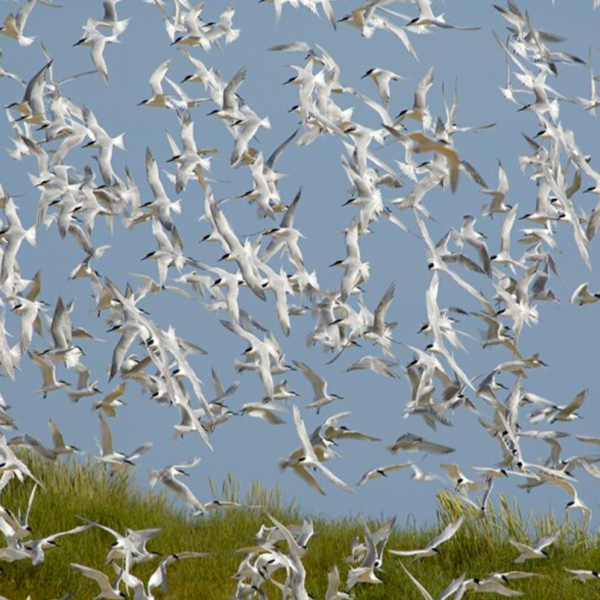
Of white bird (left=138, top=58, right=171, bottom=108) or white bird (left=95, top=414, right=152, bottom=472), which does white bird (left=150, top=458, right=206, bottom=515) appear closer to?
white bird (left=95, top=414, right=152, bottom=472)

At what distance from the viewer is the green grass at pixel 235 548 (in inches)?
459

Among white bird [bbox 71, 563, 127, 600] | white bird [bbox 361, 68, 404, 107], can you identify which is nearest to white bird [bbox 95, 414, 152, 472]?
white bird [bbox 71, 563, 127, 600]

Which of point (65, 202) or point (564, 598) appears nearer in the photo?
point (564, 598)

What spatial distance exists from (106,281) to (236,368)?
190 cm

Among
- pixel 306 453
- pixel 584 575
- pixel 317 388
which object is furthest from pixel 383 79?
pixel 584 575

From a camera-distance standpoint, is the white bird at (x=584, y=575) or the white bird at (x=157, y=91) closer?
the white bird at (x=584, y=575)

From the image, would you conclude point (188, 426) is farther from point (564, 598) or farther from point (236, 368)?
point (564, 598)

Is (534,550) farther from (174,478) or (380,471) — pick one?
(174,478)

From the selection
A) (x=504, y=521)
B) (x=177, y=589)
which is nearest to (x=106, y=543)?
(x=177, y=589)

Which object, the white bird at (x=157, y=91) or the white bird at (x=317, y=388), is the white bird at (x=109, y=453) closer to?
the white bird at (x=317, y=388)

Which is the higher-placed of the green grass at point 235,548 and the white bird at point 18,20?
the white bird at point 18,20

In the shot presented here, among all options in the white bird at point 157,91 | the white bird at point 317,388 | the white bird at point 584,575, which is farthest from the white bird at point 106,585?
the white bird at point 157,91

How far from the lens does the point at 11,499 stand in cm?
1463

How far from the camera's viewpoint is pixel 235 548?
1266cm
